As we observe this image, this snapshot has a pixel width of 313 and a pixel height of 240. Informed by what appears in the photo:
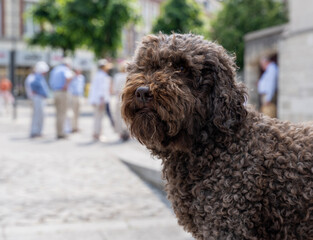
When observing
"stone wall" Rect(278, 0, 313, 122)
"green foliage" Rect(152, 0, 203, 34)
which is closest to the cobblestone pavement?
"stone wall" Rect(278, 0, 313, 122)

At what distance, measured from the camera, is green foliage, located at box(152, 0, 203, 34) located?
37375 millimetres

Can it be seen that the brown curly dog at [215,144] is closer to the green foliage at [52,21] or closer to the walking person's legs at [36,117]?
the walking person's legs at [36,117]

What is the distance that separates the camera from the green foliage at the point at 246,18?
34344 millimetres

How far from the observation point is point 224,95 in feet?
7.93

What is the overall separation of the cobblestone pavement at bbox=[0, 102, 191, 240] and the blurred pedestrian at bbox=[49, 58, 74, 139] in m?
2.88

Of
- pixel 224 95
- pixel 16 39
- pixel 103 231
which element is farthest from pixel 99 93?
pixel 16 39

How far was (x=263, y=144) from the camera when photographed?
250cm

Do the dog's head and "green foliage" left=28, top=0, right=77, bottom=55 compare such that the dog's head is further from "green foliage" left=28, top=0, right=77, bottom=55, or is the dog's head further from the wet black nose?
"green foliage" left=28, top=0, right=77, bottom=55

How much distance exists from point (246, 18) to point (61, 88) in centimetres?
2485

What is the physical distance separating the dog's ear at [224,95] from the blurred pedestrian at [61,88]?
1079cm

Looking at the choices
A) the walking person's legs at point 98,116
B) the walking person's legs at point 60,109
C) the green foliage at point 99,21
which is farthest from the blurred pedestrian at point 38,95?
the green foliage at point 99,21

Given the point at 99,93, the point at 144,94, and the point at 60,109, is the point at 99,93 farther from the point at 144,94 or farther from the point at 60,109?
the point at 144,94

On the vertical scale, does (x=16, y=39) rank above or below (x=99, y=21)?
below

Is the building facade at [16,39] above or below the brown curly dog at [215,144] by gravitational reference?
above
